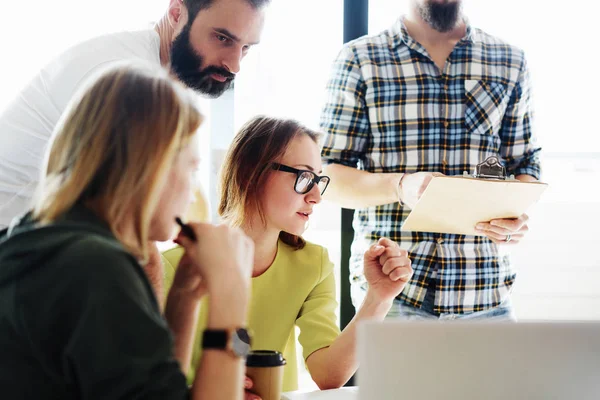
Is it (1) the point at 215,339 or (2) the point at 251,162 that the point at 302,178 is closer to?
(2) the point at 251,162

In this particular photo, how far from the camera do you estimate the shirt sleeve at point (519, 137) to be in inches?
93.0

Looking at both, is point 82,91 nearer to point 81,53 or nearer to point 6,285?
point 6,285

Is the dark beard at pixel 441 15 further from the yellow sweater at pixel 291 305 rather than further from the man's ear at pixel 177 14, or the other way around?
the yellow sweater at pixel 291 305

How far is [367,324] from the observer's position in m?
0.87

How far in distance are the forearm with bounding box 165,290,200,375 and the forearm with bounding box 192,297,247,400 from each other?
21 centimetres

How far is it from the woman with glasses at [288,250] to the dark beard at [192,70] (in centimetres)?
26

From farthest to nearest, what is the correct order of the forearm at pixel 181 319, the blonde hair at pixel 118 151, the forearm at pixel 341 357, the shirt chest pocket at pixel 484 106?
the shirt chest pocket at pixel 484 106 < the forearm at pixel 341 357 < the forearm at pixel 181 319 < the blonde hair at pixel 118 151

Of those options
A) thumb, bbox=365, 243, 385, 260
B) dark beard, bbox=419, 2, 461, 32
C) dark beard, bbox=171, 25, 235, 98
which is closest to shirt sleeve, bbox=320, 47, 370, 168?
dark beard, bbox=419, 2, 461, 32

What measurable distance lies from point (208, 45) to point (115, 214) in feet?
4.07

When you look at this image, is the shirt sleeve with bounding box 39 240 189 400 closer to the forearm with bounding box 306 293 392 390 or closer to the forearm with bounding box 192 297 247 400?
the forearm with bounding box 192 297 247 400

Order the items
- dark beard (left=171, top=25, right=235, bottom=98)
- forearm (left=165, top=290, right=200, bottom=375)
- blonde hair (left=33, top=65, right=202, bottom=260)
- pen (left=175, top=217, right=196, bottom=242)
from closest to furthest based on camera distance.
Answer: blonde hair (left=33, top=65, right=202, bottom=260) < pen (left=175, top=217, right=196, bottom=242) < forearm (left=165, top=290, right=200, bottom=375) < dark beard (left=171, top=25, right=235, bottom=98)

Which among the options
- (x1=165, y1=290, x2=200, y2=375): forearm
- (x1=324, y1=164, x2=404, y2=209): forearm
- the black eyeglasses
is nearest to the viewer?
(x1=165, y1=290, x2=200, y2=375): forearm

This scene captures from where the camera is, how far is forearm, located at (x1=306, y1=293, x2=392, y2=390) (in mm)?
1700

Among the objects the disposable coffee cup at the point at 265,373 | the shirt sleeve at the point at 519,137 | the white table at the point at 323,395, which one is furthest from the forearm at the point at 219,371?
the shirt sleeve at the point at 519,137
